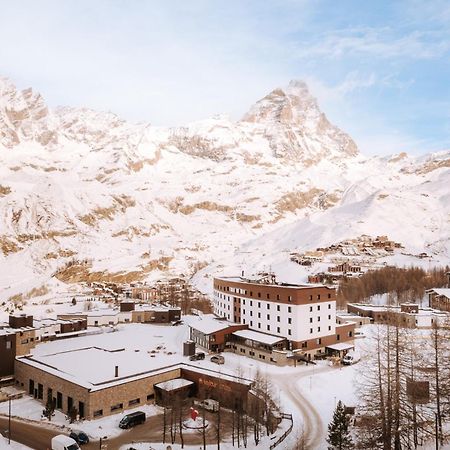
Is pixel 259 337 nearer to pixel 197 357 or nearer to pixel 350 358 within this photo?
pixel 197 357

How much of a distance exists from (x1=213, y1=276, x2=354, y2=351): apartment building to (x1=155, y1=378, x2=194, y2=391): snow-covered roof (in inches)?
717

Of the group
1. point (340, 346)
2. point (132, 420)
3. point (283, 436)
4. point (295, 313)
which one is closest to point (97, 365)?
point (132, 420)

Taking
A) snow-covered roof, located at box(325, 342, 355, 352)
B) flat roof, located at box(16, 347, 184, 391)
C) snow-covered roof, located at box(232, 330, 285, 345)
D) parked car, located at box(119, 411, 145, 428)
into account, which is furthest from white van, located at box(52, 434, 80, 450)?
snow-covered roof, located at box(325, 342, 355, 352)

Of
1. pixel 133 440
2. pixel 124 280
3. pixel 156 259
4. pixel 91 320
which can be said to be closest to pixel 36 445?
pixel 133 440

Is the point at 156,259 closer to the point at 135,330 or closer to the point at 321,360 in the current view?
the point at 135,330

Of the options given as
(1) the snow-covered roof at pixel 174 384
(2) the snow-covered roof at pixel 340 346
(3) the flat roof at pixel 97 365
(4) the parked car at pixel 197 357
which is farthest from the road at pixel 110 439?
(2) the snow-covered roof at pixel 340 346

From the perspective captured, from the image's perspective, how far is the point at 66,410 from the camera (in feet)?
128

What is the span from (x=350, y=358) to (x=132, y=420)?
2738cm

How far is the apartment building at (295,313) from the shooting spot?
57.2 meters

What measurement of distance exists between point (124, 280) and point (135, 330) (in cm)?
9131

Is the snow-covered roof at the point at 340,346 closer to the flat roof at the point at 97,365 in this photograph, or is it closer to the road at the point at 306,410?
the road at the point at 306,410

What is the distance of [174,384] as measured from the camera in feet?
137

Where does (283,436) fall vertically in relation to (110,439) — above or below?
above

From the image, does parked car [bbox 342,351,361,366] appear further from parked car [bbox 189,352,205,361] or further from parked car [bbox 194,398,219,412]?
parked car [bbox 194,398,219,412]
